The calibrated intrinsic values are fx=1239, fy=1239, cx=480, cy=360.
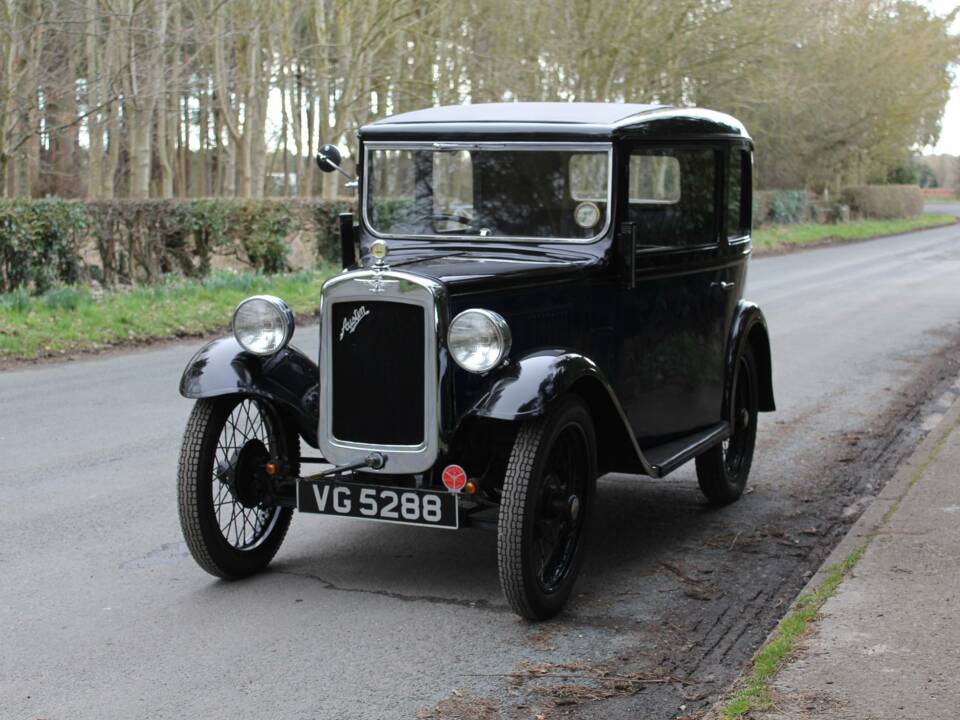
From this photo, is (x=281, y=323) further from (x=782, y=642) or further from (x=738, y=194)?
(x=738, y=194)

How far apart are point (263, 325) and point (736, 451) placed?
10.1 feet

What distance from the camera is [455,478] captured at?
4.83m

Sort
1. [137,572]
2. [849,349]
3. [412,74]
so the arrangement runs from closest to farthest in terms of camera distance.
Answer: [137,572] → [849,349] → [412,74]

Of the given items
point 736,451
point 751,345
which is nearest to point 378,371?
point 736,451

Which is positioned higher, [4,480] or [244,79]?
[244,79]

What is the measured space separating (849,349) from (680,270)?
7477 mm

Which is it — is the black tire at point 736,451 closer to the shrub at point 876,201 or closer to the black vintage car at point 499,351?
the black vintage car at point 499,351

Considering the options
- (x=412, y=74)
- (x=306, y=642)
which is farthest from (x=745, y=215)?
(x=412, y=74)

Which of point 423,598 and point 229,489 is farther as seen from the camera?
point 229,489

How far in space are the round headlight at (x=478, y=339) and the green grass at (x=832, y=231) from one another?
27.4 meters

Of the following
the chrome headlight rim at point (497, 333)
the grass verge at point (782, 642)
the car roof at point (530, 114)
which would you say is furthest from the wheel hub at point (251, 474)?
the grass verge at point (782, 642)

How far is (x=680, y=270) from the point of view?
20.7 ft

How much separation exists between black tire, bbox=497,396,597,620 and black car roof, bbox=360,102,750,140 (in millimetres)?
1420

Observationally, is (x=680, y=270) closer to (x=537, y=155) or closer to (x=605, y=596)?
(x=537, y=155)
